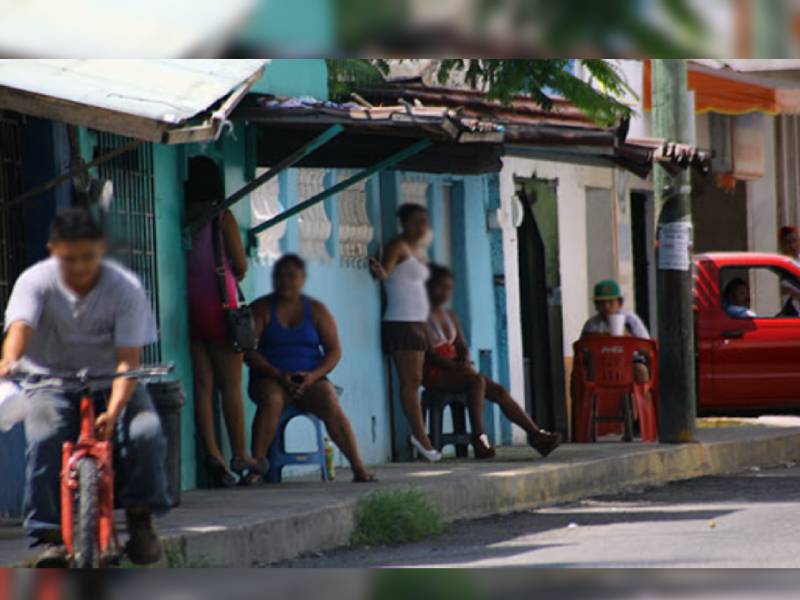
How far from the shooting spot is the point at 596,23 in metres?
5.07

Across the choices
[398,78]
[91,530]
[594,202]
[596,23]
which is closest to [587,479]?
[594,202]

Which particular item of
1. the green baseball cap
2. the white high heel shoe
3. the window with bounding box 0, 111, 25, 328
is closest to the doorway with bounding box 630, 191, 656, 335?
the green baseball cap

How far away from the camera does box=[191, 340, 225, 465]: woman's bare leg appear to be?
13633 millimetres

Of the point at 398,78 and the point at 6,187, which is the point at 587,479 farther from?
the point at 6,187

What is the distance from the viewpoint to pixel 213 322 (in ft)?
43.7

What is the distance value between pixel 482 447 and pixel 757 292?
635 cm

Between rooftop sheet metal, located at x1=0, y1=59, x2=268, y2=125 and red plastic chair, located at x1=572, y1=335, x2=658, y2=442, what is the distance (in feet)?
25.1

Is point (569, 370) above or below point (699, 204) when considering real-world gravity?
below

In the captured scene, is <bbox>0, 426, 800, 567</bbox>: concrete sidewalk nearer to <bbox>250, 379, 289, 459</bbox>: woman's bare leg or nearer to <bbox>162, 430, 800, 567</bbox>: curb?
<bbox>162, 430, 800, 567</bbox>: curb

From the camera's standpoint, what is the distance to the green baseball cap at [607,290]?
17641mm

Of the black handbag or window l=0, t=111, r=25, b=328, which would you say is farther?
the black handbag

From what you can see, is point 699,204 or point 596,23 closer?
point 596,23

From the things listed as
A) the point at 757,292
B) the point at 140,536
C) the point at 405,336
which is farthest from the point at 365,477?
the point at 757,292

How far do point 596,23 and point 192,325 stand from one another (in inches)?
337
